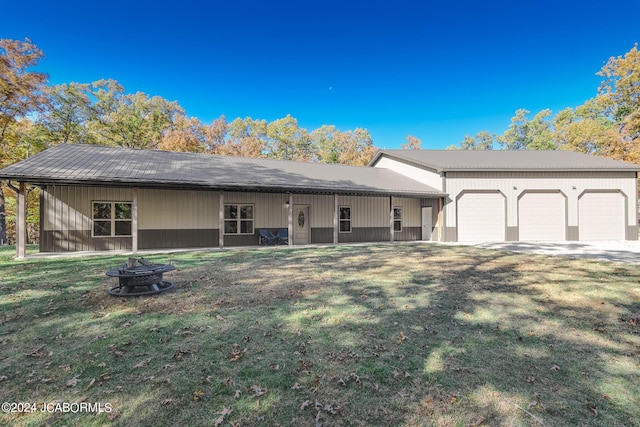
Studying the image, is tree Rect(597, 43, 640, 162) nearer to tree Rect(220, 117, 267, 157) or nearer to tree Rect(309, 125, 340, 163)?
tree Rect(309, 125, 340, 163)

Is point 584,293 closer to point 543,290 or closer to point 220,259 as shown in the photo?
point 543,290

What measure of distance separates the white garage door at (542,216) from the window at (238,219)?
13726 mm

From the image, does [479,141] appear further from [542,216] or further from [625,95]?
[542,216]

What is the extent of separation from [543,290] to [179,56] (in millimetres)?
27372

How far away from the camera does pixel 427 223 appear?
17125 mm

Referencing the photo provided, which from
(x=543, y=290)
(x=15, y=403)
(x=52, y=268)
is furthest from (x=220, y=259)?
(x=543, y=290)

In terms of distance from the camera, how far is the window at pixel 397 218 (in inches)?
672

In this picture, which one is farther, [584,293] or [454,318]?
[584,293]

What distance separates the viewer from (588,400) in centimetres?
247

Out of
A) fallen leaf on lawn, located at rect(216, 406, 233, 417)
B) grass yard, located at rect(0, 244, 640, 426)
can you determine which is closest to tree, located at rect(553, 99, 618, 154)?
grass yard, located at rect(0, 244, 640, 426)

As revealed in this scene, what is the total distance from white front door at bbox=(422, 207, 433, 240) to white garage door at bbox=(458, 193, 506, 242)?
4.96 feet

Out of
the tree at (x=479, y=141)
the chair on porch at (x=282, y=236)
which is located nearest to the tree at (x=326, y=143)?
the chair on porch at (x=282, y=236)

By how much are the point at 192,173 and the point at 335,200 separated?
20.0 feet

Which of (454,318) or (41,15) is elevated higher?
(41,15)
